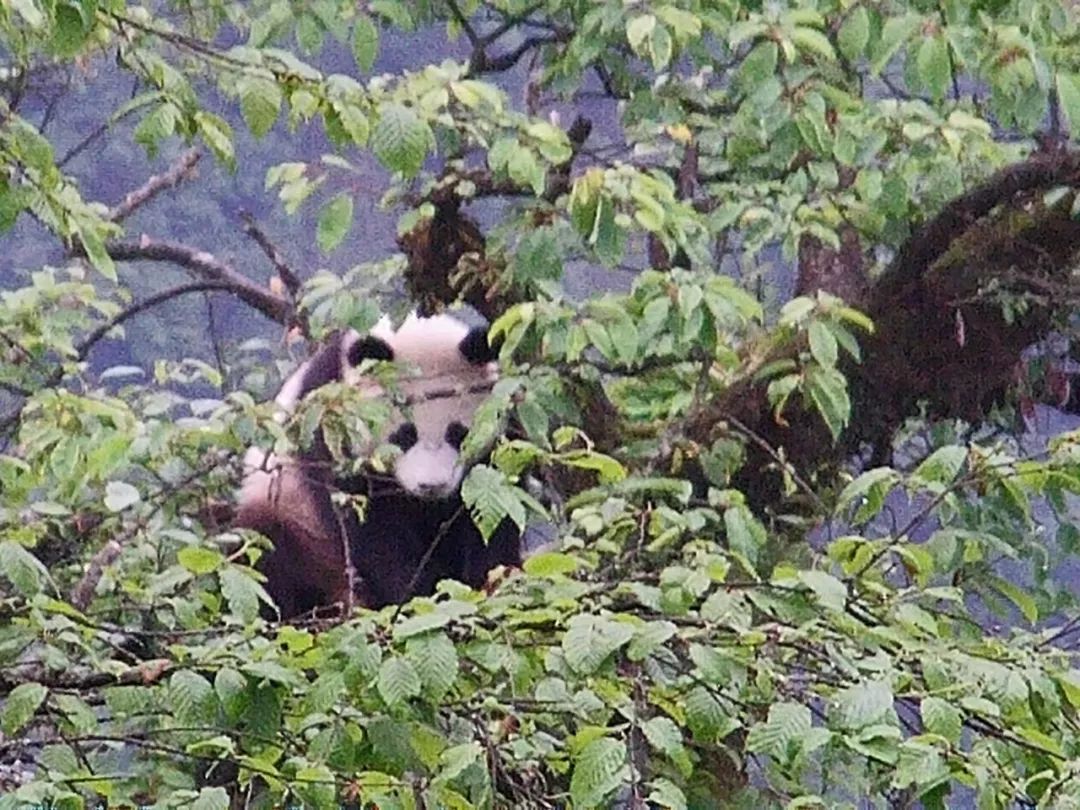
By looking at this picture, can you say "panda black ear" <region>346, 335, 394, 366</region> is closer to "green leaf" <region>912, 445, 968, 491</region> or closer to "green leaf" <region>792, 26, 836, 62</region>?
"green leaf" <region>792, 26, 836, 62</region>

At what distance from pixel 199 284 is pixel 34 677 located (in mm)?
2005

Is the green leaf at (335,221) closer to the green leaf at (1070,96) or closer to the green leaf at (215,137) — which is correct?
the green leaf at (215,137)

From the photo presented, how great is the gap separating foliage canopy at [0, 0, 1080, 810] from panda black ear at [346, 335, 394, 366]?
14 centimetres

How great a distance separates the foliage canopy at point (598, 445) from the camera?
157cm

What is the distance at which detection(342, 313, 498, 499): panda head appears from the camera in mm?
3611

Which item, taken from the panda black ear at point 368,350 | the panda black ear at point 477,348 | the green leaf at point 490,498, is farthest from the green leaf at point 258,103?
the panda black ear at point 477,348

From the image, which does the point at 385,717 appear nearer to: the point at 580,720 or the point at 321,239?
the point at 580,720

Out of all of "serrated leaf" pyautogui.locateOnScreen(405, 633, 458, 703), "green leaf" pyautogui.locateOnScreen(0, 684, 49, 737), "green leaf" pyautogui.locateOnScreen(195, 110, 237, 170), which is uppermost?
"green leaf" pyautogui.locateOnScreen(195, 110, 237, 170)

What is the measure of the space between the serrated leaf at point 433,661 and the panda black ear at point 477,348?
2168 millimetres

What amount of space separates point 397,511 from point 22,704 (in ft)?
7.24

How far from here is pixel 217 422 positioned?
96.4 inches

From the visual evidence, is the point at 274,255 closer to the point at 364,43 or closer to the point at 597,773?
the point at 364,43

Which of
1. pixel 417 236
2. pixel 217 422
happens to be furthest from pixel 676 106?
pixel 217 422

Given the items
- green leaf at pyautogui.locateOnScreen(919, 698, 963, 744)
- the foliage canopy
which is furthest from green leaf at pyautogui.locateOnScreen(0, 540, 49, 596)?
green leaf at pyautogui.locateOnScreen(919, 698, 963, 744)
